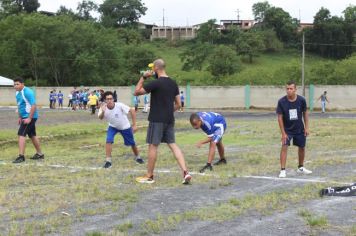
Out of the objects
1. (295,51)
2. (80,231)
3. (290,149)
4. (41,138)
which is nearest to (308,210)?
(80,231)

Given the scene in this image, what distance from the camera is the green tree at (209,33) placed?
103m

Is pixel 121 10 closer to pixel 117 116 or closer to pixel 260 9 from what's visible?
pixel 260 9

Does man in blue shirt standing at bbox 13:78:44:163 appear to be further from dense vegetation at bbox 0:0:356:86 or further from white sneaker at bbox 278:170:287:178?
dense vegetation at bbox 0:0:356:86

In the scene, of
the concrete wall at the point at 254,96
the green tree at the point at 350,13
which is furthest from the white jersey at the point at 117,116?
the green tree at the point at 350,13

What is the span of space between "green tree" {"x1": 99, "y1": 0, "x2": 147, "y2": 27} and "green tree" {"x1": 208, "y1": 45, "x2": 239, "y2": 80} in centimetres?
4823

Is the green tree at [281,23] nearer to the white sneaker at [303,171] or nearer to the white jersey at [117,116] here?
the white jersey at [117,116]

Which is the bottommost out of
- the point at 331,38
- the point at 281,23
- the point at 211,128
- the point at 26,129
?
the point at 26,129

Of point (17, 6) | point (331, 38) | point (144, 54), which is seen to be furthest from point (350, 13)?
point (17, 6)

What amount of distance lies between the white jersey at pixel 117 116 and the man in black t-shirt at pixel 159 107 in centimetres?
251

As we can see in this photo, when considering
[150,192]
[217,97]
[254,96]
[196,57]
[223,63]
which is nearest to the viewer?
[150,192]

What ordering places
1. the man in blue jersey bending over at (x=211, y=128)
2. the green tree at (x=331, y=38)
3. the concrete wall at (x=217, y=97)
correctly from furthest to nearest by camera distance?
the green tree at (x=331, y=38) < the concrete wall at (x=217, y=97) < the man in blue jersey bending over at (x=211, y=128)

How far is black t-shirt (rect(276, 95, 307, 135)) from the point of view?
998 cm

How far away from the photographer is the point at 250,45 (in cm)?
9206

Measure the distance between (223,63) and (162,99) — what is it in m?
63.9
